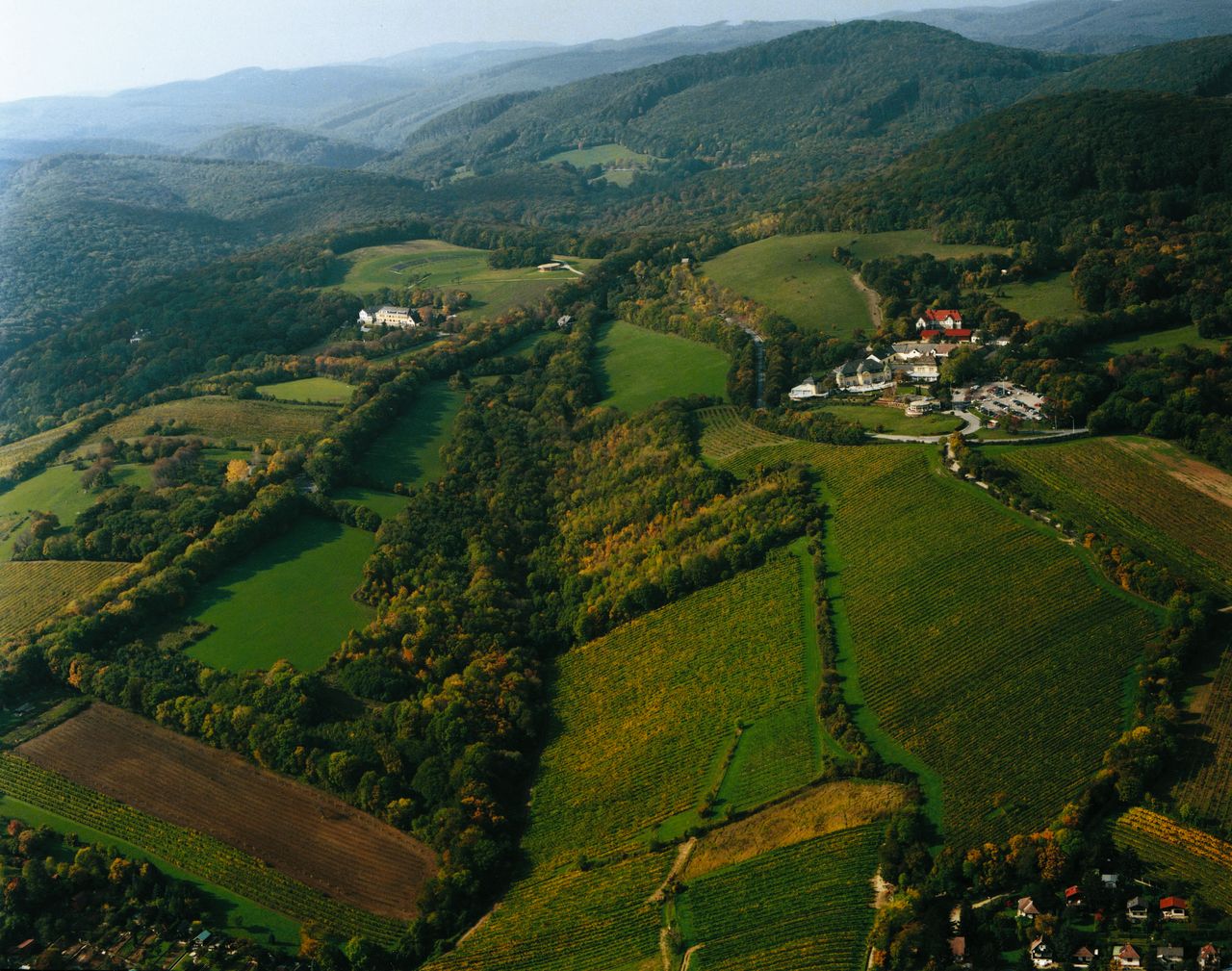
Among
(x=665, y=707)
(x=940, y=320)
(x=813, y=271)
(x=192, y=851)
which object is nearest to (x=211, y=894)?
(x=192, y=851)

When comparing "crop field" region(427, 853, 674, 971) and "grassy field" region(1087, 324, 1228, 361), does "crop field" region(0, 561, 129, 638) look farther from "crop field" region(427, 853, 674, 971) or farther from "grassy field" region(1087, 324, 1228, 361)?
"grassy field" region(1087, 324, 1228, 361)

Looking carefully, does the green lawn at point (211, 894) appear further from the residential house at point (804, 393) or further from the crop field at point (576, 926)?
the residential house at point (804, 393)

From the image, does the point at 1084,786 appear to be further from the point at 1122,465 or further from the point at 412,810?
the point at 412,810

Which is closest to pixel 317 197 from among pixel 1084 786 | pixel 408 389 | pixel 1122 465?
pixel 408 389

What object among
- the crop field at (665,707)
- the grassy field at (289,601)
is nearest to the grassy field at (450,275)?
the grassy field at (289,601)

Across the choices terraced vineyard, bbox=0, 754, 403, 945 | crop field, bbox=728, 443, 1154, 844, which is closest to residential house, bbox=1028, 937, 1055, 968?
Answer: crop field, bbox=728, 443, 1154, 844
